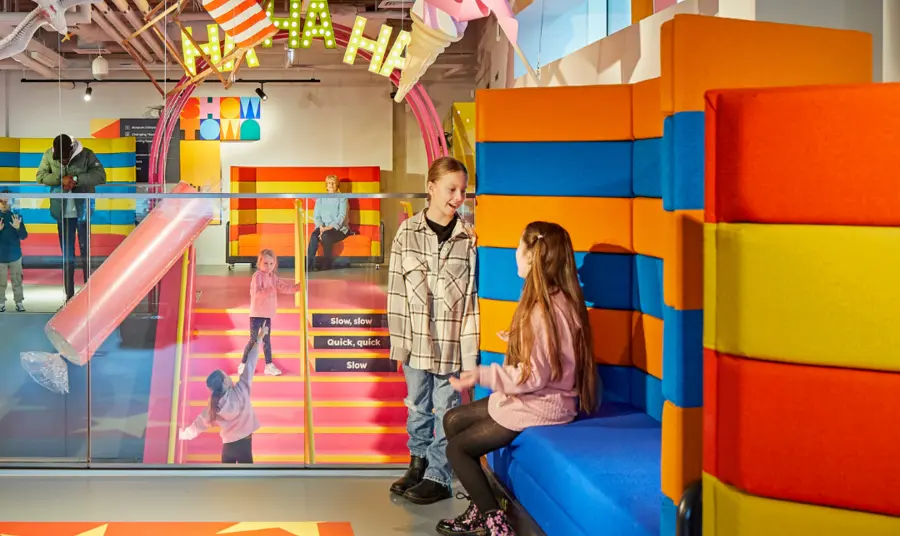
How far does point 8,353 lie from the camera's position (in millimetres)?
3965

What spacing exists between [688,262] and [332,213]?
8.09 feet

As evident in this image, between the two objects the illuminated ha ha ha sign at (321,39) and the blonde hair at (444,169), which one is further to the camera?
the illuminated ha ha ha sign at (321,39)

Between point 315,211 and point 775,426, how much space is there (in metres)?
2.77

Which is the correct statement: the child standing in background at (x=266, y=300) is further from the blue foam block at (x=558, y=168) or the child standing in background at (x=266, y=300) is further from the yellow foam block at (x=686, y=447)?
the yellow foam block at (x=686, y=447)

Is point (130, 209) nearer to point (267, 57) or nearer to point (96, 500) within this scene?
point (96, 500)

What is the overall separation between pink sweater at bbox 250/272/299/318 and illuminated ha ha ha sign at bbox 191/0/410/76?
246 centimetres

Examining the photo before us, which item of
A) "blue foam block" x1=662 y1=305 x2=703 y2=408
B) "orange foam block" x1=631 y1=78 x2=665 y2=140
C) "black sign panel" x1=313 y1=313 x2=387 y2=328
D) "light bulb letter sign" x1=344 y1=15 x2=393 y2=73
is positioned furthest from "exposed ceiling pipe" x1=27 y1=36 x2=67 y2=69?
"blue foam block" x1=662 y1=305 x2=703 y2=408

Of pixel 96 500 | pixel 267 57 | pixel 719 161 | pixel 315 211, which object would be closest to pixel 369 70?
pixel 267 57

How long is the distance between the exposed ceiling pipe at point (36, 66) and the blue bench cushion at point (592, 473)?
3600 mm

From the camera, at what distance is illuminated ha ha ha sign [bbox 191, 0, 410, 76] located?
5.72m

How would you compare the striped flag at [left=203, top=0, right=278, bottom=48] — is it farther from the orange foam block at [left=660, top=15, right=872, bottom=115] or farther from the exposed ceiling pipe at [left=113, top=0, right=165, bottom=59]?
the orange foam block at [left=660, top=15, right=872, bottom=115]

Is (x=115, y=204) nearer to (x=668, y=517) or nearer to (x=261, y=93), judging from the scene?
(x=261, y=93)

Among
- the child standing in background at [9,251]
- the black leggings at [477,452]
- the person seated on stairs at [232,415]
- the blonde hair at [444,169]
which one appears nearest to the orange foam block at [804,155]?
the black leggings at [477,452]

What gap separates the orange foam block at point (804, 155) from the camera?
1416 millimetres
